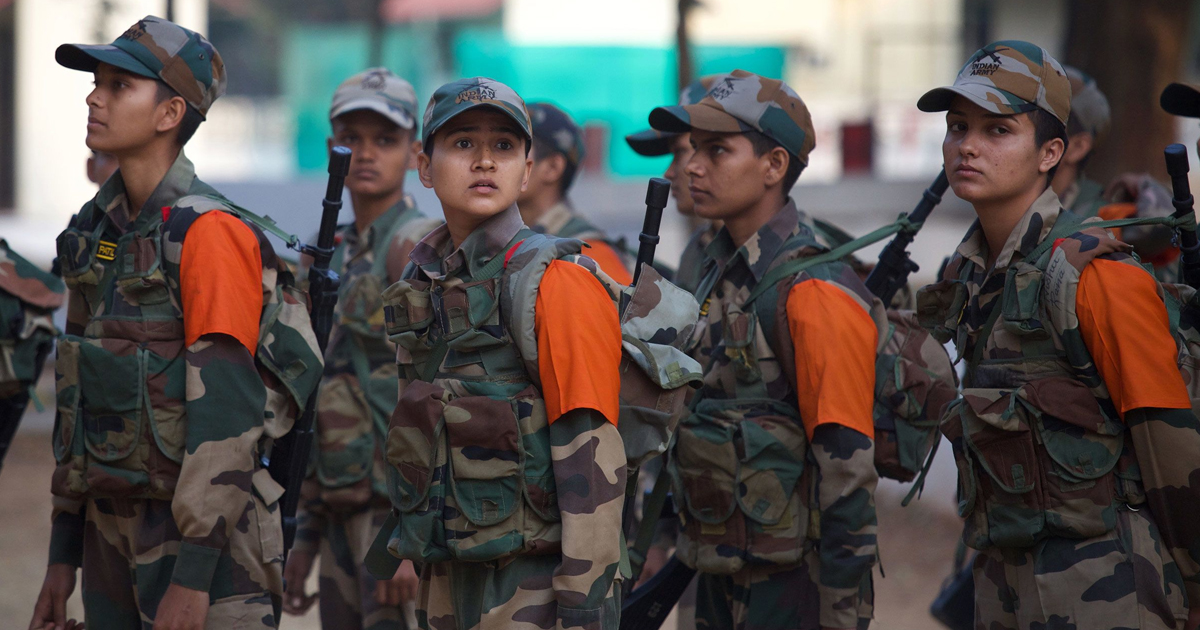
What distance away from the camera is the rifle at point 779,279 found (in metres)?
3.81

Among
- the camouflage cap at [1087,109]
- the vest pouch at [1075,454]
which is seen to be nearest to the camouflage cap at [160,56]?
the vest pouch at [1075,454]

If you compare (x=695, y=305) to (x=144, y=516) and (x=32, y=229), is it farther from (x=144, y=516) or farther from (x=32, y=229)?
(x=32, y=229)

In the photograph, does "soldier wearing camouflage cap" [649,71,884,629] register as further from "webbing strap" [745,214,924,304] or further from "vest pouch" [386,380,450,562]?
"vest pouch" [386,380,450,562]

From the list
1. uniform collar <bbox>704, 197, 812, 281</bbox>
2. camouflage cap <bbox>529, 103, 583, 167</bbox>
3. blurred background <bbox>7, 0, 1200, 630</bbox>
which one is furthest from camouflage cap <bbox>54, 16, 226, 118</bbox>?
blurred background <bbox>7, 0, 1200, 630</bbox>

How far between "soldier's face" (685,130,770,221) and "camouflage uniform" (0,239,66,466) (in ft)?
8.09

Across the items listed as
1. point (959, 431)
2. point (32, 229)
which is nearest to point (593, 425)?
point (959, 431)

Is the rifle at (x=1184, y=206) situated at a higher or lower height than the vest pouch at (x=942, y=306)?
higher

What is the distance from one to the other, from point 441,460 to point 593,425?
402 millimetres

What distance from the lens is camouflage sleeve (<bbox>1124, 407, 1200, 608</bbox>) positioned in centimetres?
303

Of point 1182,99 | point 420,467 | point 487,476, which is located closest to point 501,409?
point 487,476

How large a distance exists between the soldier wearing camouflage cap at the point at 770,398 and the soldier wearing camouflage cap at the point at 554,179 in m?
1.33

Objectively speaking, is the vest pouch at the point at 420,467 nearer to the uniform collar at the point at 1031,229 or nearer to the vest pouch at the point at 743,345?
the vest pouch at the point at 743,345

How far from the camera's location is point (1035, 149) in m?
3.37

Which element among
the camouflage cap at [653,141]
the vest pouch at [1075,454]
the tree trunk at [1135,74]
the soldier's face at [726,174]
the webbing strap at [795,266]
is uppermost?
the tree trunk at [1135,74]
